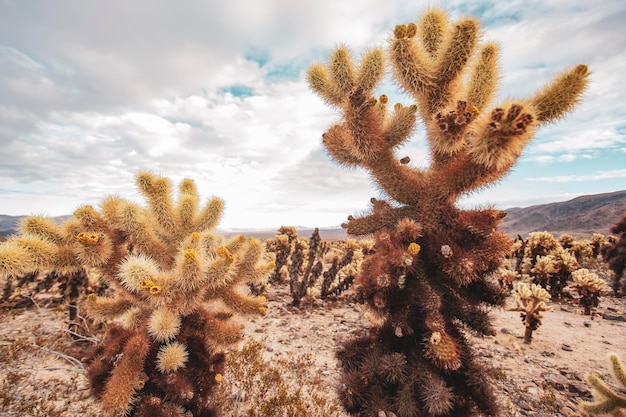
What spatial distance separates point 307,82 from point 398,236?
2.01 m

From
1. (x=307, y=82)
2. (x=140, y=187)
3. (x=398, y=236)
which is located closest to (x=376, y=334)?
(x=398, y=236)

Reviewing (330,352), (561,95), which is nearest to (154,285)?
(561,95)

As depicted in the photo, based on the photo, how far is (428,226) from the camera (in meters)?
2.72

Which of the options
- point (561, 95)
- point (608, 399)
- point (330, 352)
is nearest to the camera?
point (561, 95)

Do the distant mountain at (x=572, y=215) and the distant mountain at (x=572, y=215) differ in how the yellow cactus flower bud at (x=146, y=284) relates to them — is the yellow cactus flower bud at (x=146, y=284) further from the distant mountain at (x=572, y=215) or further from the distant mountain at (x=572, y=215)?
the distant mountain at (x=572, y=215)

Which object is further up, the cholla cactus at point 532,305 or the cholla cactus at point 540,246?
the cholla cactus at point 540,246

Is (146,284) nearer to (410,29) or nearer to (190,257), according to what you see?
(190,257)

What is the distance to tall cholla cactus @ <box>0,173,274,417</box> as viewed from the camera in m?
2.54

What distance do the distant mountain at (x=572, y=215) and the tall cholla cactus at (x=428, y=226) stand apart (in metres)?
85.7

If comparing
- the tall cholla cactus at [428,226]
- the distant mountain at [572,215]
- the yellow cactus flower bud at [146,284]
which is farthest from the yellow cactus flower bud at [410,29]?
the distant mountain at [572,215]

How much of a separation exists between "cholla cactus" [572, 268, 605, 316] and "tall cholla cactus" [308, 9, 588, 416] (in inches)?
300

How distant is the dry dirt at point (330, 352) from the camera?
393cm

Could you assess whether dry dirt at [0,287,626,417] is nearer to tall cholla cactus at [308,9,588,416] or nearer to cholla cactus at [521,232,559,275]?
tall cholla cactus at [308,9,588,416]

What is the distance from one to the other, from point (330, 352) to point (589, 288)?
7429 mm
